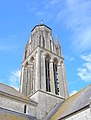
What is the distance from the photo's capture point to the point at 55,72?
1018 inches

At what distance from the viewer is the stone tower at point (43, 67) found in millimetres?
23016

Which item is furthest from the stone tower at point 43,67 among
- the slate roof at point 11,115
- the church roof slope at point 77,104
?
the church roof slope at point 77,104


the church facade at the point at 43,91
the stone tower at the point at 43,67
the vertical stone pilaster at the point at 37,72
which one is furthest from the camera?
the stone tower at the point at 43,67

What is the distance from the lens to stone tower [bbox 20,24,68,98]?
2302 cm

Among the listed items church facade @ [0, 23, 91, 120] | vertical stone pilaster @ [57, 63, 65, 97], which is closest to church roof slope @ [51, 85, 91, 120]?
church facade @ [0, 23, 91, 120]

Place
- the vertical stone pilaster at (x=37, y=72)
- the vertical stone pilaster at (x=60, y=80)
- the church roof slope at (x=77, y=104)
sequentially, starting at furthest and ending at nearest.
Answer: the vertical stone pilaster at (x=60, y=80), the vertical stone pilaster at (x=37, y=72), the church roof slope at (x=77, y=104)

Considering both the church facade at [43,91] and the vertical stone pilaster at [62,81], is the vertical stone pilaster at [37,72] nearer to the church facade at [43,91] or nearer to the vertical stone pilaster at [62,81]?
the church facade at [43,91]

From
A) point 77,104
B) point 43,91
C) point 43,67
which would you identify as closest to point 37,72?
point 43,67

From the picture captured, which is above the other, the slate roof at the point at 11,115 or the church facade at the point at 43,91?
the church facade at the point at 43,91

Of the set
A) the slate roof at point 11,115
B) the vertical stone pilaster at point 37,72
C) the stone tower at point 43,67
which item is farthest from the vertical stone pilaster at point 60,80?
the slate roof at point 11,115

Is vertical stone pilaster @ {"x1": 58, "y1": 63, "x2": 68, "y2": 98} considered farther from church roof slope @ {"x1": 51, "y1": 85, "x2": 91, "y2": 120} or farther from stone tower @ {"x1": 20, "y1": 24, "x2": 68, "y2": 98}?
church roof slope @ {"x1": 51, "y1": 85, "x2": 91, "y2": 120}

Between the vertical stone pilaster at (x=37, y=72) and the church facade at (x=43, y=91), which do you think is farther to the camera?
the vertical stone pilaster at (x=37, y=72)

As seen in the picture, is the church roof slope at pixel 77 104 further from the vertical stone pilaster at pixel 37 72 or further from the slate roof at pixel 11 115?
the vertical stone pilaster at pixel 37 72

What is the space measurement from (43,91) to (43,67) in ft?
12.6
